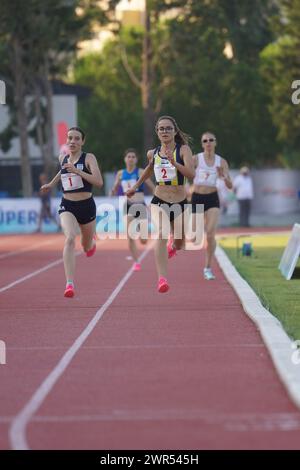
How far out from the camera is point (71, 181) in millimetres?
16203

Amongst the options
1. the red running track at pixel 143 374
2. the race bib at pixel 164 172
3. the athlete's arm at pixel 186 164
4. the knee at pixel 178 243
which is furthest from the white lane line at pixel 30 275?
the athlete's arm at pixel 186 164

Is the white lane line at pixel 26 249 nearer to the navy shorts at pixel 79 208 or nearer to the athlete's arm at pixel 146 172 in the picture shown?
the navy shorts at pixel 79 208

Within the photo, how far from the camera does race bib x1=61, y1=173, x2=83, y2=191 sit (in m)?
16.1

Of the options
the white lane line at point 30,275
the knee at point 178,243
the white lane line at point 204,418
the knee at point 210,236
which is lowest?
the white lane line at point 30,275

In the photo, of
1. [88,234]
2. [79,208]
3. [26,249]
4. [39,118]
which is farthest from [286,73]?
[79,208]

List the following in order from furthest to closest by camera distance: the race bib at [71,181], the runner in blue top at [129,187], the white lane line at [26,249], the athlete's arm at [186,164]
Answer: the white lane line at [26,249] → the runner in blue top at [129,187] → the race bib at [71,181] → the athlete's arm at [186,164]

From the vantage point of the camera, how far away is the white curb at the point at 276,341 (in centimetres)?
941

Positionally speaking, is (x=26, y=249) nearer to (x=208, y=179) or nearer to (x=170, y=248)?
(x=208, y=179)

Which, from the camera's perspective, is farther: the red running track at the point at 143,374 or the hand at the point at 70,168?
the hand at the point at 70,168

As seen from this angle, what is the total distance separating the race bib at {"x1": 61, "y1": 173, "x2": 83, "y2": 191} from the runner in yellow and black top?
641mm

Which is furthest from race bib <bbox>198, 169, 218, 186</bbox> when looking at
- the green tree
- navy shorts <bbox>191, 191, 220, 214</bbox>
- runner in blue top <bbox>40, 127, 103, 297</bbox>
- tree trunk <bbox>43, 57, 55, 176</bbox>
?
the green tree

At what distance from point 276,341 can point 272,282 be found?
25.3 feet

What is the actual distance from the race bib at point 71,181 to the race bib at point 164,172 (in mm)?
973

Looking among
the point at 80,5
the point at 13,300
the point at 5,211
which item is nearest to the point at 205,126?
the point at 80,5
